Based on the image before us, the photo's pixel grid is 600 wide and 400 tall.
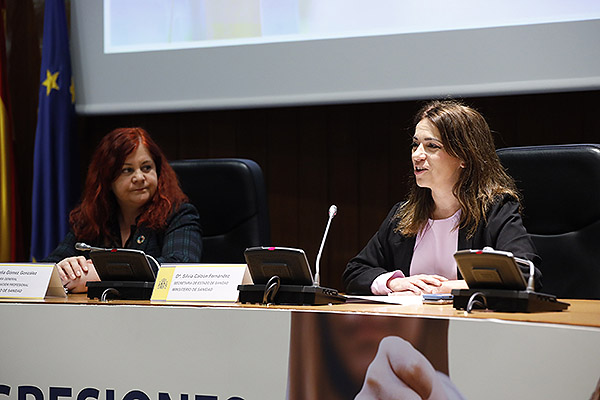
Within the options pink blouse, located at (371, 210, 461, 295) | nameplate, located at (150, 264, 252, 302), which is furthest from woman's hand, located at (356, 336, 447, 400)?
pink blouse, located at (371, 210, 461, 295)

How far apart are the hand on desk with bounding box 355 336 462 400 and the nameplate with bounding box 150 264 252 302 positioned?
1.28 feet

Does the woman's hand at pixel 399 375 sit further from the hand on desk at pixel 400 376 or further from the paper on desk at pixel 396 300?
the paper on desk at pixel 396 300

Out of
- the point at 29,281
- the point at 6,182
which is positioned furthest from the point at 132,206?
the point at 6,182

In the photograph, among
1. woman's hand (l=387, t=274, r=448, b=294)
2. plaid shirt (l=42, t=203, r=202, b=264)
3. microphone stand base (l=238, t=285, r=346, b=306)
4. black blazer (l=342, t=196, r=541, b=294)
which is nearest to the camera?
microphone stand base (l=238, t=285, r=346, b=306)

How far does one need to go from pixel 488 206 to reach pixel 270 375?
0.96 meters

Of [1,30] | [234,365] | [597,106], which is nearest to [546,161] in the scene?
[597,106]

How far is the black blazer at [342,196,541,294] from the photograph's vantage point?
1965 millimetres

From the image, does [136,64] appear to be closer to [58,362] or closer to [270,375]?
[58,362]

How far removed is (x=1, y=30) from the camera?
3.40 metres

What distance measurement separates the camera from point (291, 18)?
308 centimetres

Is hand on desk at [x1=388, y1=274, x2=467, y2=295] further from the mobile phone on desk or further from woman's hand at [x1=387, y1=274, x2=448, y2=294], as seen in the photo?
the mobile phone on desk

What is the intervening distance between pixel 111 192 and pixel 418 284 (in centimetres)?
125

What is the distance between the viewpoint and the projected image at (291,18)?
278cm

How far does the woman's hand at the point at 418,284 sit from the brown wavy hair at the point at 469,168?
0.25 metres
